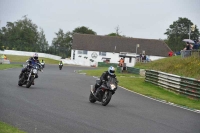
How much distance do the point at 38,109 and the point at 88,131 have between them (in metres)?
3.09

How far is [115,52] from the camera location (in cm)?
10056

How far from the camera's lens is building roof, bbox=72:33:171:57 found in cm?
10069

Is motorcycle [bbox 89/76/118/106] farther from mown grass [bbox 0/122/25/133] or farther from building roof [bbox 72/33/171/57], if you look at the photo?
building roof [bbox 72/33/171/57]

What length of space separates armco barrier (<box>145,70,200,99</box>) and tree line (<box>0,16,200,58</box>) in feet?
75.5

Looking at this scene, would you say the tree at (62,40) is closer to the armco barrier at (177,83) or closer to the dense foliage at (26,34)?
the dense foliage at (26,34)

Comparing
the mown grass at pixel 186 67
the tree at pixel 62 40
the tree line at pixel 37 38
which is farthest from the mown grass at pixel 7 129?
the tree at pixel 62 40

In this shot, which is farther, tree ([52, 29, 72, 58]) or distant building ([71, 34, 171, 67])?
tree ([52, 29, 72, 58])

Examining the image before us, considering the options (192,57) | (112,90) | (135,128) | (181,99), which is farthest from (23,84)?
(192,57)

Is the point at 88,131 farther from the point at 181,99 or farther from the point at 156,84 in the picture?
the point at 156,84

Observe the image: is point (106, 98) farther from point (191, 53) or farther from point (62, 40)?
point (62, 40)

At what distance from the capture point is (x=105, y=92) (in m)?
16.5

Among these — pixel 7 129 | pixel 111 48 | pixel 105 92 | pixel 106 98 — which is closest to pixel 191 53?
pixel 105 92

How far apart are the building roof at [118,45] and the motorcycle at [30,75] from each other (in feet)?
261

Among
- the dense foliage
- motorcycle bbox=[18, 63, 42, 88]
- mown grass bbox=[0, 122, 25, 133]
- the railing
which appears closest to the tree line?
the dense foliage
